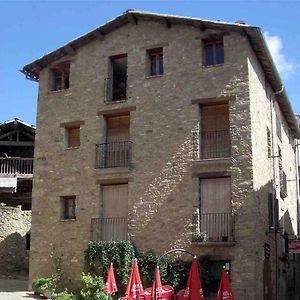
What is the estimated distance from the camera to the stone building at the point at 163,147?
19.2m

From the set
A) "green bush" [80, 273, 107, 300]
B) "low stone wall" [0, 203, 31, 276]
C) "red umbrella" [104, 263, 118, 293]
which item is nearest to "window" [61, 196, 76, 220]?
"green bush" [80, 273, 107, 300]

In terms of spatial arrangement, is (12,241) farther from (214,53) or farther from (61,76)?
(214,53)

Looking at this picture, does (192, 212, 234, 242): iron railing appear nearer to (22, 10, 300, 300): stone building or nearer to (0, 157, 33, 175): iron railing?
(22, 10, 300, 300): stone building

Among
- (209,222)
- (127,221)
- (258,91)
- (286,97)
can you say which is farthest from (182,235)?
(286,97)

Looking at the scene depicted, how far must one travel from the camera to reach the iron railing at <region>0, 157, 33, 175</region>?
30.2 metres

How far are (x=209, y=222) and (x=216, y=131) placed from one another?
3398 mm

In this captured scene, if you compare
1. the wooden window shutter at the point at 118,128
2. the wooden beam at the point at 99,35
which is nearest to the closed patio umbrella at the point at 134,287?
the wooden window shutter at the point at 118,128

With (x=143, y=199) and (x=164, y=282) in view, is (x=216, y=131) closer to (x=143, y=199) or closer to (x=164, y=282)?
(x=143, y=199)

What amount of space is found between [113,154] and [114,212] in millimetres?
2321

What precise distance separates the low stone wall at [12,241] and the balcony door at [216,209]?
1306cm

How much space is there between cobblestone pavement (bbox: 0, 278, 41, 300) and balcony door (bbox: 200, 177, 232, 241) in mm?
7181

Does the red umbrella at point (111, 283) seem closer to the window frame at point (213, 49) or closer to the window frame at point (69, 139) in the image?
the window frame at point (69, 139)

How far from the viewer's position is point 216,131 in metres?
20.0

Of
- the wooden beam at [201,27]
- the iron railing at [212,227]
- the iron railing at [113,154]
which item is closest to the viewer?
the iron railing at [212,227]
